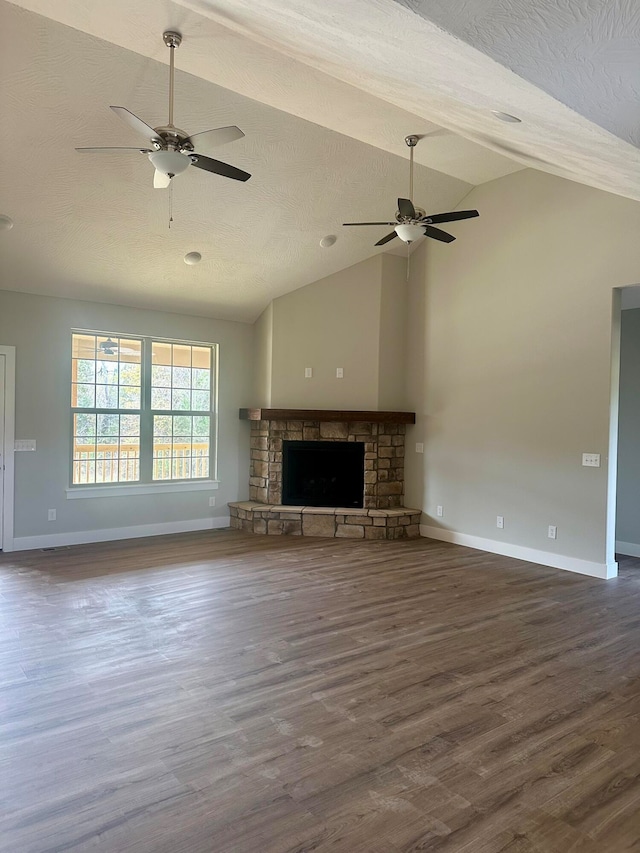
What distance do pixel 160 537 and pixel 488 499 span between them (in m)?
3.76

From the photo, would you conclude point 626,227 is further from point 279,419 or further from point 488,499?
point 279,419

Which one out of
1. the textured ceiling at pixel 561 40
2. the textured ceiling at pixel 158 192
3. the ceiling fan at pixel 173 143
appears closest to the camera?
the textured ceiling at pixel 561 40

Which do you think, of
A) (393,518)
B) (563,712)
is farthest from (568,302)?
(563,712)

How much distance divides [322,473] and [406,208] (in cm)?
372

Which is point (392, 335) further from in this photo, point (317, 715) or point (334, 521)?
point (317, 715)

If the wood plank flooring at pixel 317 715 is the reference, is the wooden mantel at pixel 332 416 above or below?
above

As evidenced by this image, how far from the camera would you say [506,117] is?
8.17 ft

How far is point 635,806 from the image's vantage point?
211 centimetres

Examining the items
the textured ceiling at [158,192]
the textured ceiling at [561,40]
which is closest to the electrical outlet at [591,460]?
the textured ceiling at [158,192]

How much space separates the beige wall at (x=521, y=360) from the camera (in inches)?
207

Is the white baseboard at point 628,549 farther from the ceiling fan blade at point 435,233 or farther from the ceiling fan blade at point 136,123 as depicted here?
the ceiling fan blade at point 136,123

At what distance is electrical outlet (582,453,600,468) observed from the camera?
5254 millimetres

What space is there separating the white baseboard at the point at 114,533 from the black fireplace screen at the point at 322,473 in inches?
40.1

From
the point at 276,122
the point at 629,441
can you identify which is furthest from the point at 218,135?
the point at 629,441
